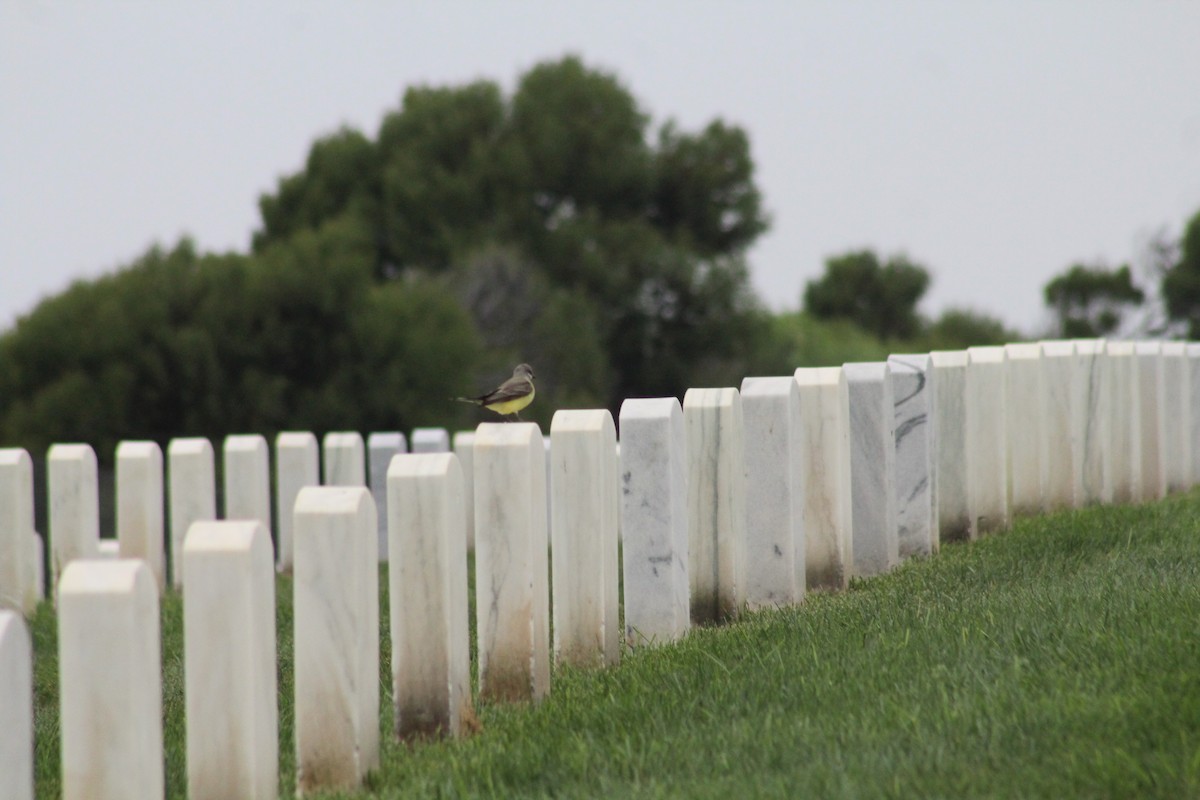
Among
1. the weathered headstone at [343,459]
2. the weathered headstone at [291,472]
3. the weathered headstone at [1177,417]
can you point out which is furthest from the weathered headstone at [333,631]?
the weathered headstone at [1177,417]

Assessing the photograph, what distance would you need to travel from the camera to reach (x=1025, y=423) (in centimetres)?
849

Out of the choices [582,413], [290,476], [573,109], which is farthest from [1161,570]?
[573,109]

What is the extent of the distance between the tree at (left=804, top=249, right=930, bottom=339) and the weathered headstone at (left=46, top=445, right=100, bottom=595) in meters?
52.1

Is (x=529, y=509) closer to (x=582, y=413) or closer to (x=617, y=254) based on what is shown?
(x=582, y=413)

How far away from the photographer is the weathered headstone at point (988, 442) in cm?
790

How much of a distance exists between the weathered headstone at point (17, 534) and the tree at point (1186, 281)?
133ft

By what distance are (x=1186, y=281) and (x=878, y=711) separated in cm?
4478

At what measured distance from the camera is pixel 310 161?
50.3 m

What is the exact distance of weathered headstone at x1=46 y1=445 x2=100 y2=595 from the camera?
9406 mm

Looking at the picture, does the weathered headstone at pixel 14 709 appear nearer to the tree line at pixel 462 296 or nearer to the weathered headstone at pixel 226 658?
the weathered headstone at pixel 226 658

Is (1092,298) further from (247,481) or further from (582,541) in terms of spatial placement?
(582,541)

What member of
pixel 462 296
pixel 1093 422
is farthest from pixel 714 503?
pixel 462 296

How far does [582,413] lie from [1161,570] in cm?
280

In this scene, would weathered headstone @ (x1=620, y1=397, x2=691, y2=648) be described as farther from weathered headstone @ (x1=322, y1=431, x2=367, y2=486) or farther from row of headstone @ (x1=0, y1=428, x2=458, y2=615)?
weathered headstone @ (x1=322, y1=431, x2=367, y2=486)
